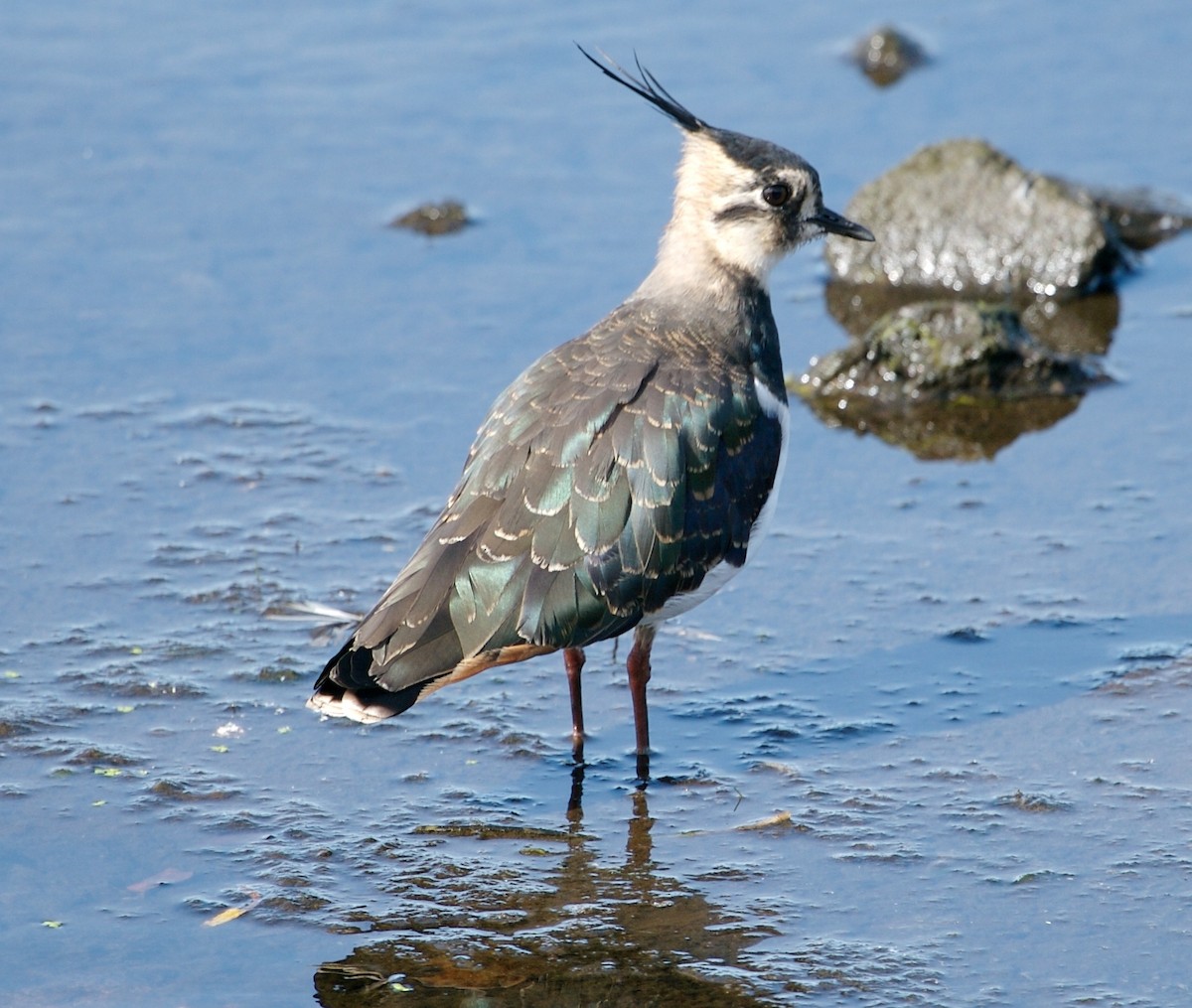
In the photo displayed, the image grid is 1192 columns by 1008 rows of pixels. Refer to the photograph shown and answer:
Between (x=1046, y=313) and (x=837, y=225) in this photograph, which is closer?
(x=837, y=225)

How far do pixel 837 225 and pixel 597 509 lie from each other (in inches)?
78.0

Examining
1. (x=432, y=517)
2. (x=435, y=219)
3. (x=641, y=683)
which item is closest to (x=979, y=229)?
(x=435, y=219)

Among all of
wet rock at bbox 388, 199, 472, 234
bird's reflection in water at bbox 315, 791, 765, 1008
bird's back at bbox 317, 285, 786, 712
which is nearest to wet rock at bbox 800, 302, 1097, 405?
bird's back at bbox 317, 285, 786, 712

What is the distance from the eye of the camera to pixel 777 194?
751cm

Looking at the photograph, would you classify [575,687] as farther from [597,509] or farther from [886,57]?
[886,57]

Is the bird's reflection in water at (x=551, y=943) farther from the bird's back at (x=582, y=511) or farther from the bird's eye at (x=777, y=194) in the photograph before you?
the bird's eye at (x=777, y=194)

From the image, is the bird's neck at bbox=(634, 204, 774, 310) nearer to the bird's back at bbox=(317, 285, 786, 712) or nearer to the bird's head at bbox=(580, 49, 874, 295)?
the bird's head at bbox=(580, 49, 874, 295)

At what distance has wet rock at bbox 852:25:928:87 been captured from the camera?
40.8 ft

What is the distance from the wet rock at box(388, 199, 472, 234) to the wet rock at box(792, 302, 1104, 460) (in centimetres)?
263

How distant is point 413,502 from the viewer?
8570 millimetres

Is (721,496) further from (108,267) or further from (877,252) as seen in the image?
(108,267)

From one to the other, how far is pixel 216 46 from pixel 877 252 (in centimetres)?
488

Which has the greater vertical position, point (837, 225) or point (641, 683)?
point (837, 225)

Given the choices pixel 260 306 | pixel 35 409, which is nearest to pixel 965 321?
pixel 260 306
